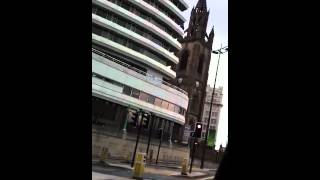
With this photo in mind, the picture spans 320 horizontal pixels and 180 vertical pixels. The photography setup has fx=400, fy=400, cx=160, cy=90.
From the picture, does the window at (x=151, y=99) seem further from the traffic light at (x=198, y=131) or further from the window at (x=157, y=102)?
the traffic light at (x=198, y=131)

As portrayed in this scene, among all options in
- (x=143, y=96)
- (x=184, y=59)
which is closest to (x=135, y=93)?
(x=143, y=96)

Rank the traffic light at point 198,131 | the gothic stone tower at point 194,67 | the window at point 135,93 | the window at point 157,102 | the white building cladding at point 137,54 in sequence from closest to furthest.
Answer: the traffic light at point 198,131
the white building cladding at point 137,54
the window at point 135,93
the window at point 157,102
the gothic stone tower at point 194,67

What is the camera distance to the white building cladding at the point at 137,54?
4940cm

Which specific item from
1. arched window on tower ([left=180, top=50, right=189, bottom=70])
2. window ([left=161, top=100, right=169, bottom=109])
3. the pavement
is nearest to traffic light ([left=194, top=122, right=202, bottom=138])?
the pavement

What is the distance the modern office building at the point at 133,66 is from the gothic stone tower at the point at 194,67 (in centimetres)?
1605

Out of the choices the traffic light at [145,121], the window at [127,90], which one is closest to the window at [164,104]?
the window at [127,90]

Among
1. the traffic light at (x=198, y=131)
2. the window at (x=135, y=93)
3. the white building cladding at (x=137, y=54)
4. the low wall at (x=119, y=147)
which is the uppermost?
the white building cladding at (x=137, y=54)

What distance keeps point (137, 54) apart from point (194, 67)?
1151 inches

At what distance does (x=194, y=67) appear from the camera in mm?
84625

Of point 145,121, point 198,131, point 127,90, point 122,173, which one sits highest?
point 127,90

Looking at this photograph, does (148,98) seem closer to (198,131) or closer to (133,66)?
(133,66)

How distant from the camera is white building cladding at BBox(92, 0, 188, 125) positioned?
49.4 meters

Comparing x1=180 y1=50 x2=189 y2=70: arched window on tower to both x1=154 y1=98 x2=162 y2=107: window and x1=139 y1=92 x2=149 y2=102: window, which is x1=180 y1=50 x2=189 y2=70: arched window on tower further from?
x1=139 y1=92 x2=149 y2=102: window
